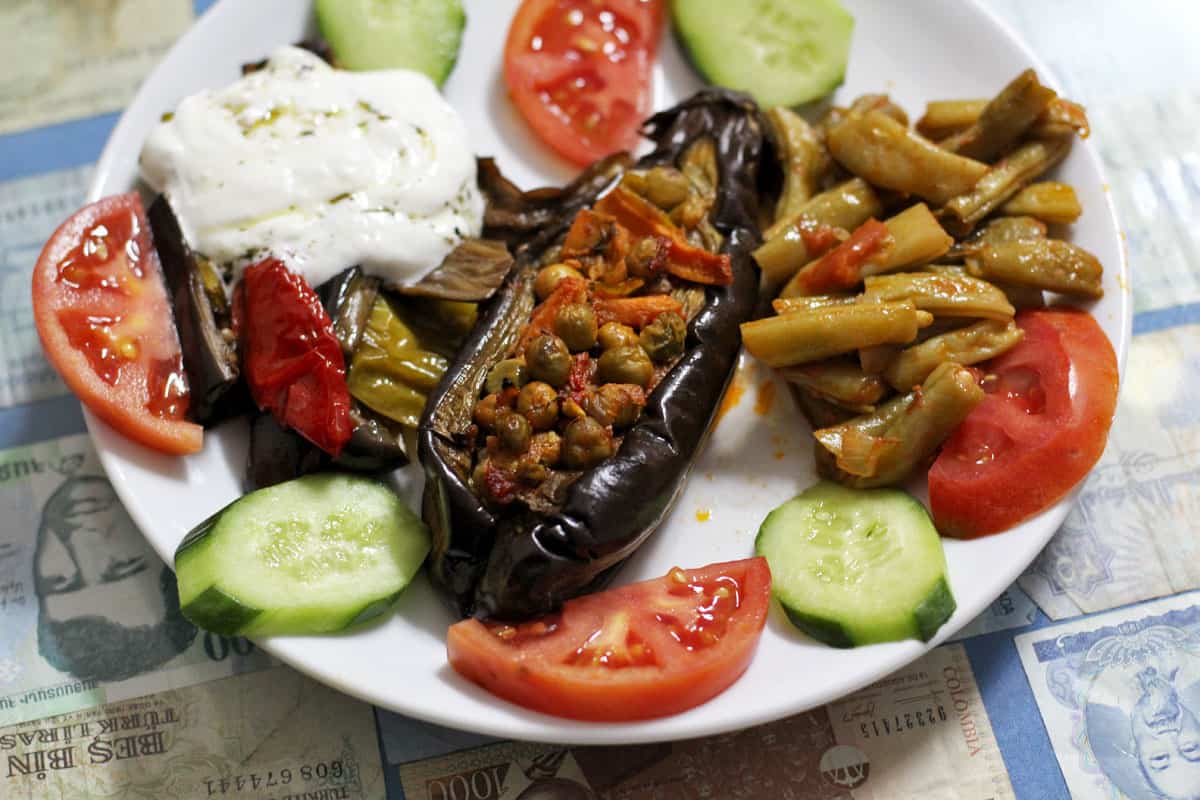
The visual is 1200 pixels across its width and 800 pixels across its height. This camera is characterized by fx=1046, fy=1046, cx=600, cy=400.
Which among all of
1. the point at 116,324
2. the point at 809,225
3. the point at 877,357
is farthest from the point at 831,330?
the point at 116,324

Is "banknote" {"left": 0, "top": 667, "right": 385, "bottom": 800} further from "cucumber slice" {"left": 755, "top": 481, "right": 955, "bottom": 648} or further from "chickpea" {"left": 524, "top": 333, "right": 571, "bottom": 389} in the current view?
"cucumber slice" {"left": 755, "top": 481, "right": 955, "bottom": 648}

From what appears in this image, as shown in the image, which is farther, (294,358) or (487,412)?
(294,358)

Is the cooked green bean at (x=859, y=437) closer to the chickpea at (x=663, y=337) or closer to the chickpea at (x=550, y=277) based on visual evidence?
the chickpea at (x=663, y=337)

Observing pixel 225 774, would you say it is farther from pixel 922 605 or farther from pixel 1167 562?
pixel 1167 562

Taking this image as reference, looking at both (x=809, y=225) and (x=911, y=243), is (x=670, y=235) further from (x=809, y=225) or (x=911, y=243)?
(x=911, y=243)

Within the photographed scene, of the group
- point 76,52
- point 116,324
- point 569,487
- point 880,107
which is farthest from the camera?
point 76,52

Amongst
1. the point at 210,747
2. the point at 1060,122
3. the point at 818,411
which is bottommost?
the point at 210,747
